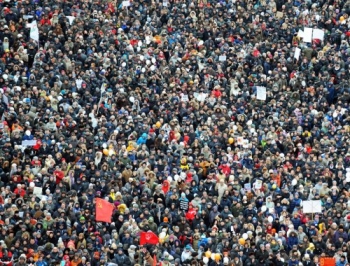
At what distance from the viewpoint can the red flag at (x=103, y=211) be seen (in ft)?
152

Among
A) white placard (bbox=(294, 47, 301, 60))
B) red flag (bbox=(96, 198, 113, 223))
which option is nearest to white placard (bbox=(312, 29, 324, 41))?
white placard (bbox=(294, 47, 301, 60))

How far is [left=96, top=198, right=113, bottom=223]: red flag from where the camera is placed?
4638cm

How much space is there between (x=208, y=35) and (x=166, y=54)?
7.49 feet

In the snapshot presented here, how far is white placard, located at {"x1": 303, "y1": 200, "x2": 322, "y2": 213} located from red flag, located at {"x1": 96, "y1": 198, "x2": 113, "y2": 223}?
22.1ft

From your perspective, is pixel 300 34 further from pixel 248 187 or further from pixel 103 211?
pixel 103 211

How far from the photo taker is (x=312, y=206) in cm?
4766

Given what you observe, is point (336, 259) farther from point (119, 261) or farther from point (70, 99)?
point (70, 99)

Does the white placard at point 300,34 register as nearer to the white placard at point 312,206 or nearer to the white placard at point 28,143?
the white placard at point 312,206

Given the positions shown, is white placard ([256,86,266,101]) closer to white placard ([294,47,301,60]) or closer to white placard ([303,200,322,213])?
white placard ([294,47,301,60])

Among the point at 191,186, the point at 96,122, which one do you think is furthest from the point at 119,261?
the point at 96,122

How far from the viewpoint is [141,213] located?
1845 inches

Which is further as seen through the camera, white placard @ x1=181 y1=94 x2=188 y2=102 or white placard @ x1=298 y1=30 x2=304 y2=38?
white placard @ x1=298 y1=30 x2=304 y2=38

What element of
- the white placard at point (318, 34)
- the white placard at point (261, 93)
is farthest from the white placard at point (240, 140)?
the white placard at point (318, 34)

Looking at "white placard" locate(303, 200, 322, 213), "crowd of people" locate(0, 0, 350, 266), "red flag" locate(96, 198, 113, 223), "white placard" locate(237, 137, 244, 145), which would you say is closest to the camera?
"crowd of people" locate(0, 0, 350, 266)
